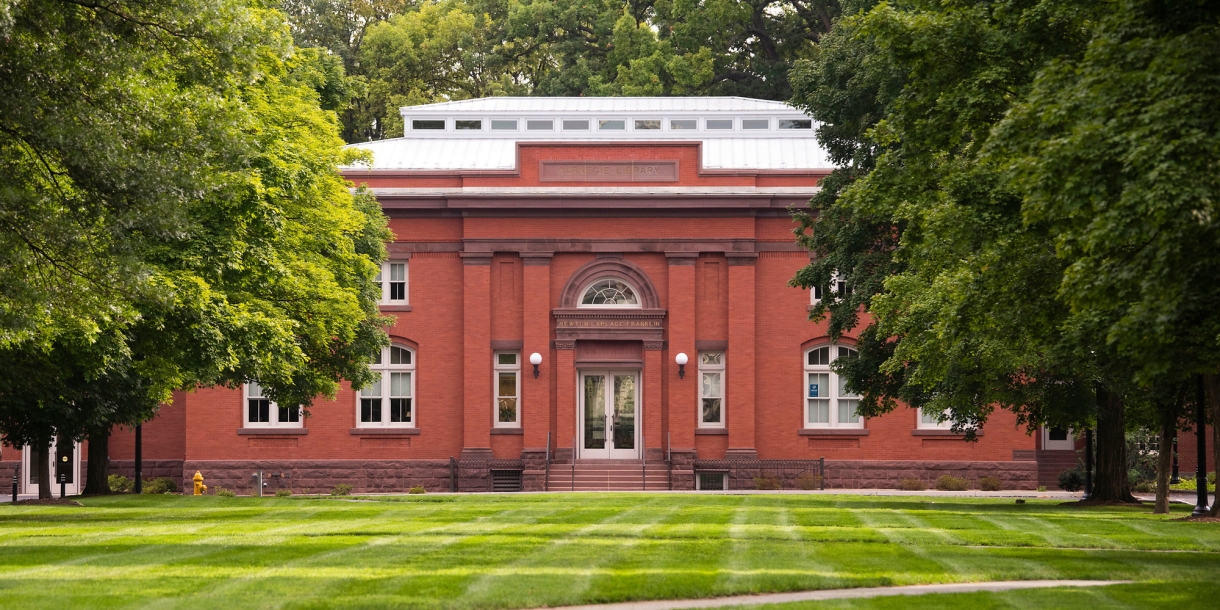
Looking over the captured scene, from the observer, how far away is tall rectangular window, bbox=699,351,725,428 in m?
39.5

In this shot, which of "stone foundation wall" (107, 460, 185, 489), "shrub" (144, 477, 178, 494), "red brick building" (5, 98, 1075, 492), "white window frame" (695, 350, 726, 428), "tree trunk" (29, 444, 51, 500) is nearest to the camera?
"tree trunk" (29, 444, 51, 500)

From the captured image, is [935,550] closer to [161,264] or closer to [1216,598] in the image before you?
[1216,598]

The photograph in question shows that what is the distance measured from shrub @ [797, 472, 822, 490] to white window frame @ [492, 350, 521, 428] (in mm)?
7785

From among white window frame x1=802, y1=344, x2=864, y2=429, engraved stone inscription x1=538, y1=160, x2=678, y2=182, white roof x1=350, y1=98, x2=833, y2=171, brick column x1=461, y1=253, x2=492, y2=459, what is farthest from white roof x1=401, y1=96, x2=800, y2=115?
white window frame x1=802, y1=344, x2=864, y2=429

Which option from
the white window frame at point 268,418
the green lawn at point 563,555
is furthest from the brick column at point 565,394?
the green lawn at point 563,555

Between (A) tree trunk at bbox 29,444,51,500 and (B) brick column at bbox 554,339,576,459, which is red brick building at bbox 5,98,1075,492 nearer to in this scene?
(B) brick column at bbox 554,339,576,459

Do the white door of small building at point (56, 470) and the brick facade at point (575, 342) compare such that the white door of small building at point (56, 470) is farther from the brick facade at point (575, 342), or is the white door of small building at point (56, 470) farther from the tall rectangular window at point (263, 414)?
the tall rectangular window at point (263, 414)

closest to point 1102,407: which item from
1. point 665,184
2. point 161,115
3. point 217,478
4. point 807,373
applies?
point 807,373

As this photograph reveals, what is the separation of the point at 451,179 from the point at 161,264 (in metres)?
19.5

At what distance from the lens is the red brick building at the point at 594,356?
3919 cm

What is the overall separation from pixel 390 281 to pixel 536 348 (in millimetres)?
4626

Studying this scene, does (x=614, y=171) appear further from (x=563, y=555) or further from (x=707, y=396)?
(x=563, y=555)

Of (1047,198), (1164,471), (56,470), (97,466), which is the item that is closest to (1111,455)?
(1164,471)

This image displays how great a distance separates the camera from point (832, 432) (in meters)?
39.6
